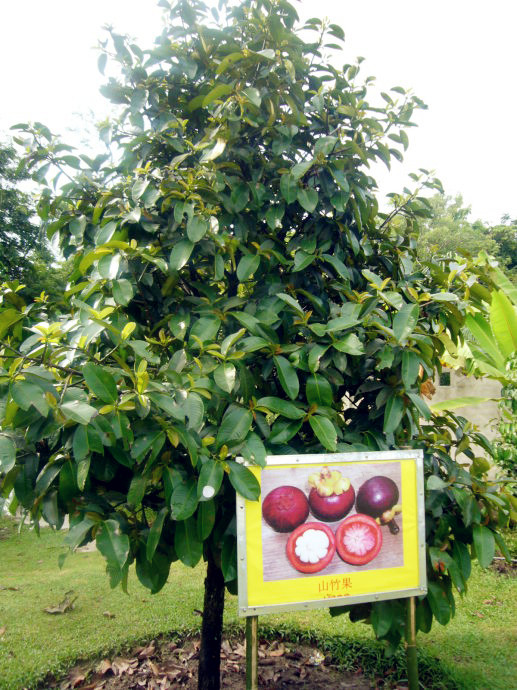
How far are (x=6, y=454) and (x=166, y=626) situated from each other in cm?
251

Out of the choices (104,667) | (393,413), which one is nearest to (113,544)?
(393,413)

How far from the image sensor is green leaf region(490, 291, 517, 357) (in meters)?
4.92

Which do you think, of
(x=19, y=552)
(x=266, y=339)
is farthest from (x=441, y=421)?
(x=19, y=552)

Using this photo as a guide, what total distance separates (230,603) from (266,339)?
2.84 metres

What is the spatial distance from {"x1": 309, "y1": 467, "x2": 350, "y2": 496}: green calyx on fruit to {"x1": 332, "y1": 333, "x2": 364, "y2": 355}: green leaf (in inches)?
18.5

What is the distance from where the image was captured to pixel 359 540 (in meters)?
2.08

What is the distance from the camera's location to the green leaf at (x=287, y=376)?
1851mm

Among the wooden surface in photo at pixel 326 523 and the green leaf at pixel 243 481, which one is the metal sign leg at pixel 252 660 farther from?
the green leaf at pixel 243 481

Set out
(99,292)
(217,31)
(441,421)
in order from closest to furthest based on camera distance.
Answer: (99,292) → (217,31) → (441,421)

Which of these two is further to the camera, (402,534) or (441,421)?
(441,421)

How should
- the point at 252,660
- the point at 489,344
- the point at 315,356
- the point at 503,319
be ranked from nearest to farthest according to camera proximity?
the point at 315,356
the point at 252,660
the point at 503,319
the point at 489,344

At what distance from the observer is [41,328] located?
160 centimetres

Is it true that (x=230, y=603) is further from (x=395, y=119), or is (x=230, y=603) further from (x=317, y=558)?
(x=395, y=119)

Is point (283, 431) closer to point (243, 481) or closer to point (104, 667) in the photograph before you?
point (243, 481)
